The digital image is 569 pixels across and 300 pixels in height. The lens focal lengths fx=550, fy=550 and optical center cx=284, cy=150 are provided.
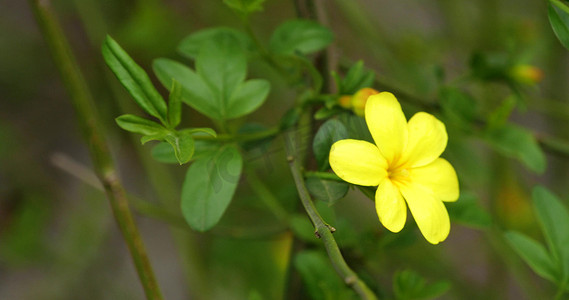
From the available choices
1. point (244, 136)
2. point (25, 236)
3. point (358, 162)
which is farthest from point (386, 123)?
point (25, 236)

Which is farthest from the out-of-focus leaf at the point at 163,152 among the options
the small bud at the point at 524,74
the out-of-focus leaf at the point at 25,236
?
the out-of-focus leaf at the point at 25,236

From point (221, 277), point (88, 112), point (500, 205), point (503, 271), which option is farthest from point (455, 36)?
point (88, 112)

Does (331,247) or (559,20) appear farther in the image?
(559,20)

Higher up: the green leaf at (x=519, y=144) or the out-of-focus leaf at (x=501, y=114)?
the out-of-focus leaf at (x=501, y=114)

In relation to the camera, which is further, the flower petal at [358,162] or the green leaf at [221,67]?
the green leaf at [221,67]

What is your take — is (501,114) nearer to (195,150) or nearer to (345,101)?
(345,101)

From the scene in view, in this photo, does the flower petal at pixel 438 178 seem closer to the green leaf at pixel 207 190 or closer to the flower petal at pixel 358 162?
the flower petal at pixel 358 162
